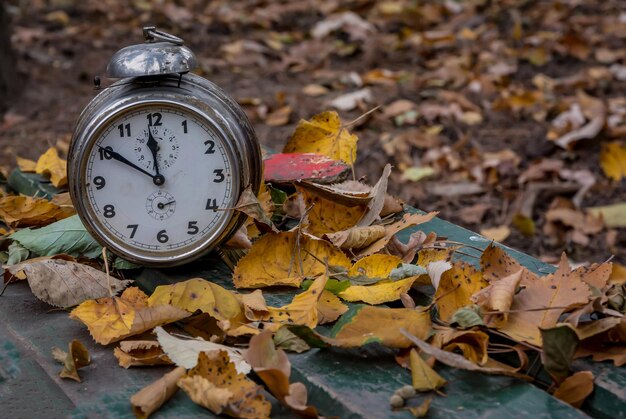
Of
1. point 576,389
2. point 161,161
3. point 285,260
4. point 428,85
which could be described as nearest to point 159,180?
point 161,161

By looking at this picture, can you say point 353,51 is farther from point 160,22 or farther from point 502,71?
point 160,22

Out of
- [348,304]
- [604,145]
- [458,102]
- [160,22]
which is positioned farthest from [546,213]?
[160,22]

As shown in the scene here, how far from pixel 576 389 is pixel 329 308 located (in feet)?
1.51

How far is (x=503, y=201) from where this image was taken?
3666 millimetres

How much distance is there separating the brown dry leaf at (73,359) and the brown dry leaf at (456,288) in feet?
2.06

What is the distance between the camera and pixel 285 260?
6.34ft

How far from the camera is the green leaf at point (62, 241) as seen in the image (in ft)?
6.66

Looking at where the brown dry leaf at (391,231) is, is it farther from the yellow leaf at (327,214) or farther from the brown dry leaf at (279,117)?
the brown dry leaf at (279,117)

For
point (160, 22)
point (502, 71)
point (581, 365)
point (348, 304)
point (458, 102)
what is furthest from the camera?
point (160, 22)

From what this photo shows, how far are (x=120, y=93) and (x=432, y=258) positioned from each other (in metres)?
0.70

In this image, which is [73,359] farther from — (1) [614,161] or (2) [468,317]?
(1) [614,161]

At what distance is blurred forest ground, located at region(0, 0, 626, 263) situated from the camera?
3697 millimetres

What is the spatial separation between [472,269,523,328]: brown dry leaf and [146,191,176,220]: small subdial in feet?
2.04

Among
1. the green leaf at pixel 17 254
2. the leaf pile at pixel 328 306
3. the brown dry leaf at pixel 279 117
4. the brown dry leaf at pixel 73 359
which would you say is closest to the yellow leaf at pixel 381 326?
the leaf pile at pixel 328 306
